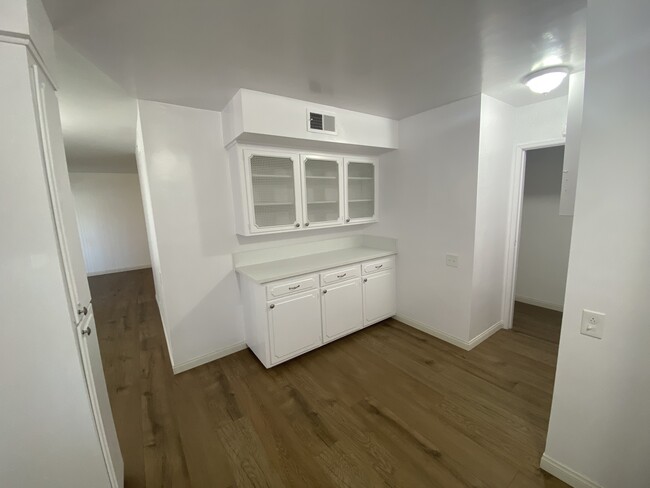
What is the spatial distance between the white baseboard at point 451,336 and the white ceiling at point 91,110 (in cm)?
358

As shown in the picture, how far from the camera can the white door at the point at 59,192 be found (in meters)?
0.98

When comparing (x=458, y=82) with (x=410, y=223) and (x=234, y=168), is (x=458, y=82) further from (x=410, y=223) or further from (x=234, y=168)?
(x=234, y=168)

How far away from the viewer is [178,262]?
2398mm

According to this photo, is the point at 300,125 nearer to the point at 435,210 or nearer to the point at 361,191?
the point at 361,191

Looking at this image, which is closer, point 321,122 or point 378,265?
point 321,122

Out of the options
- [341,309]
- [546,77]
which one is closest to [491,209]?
[546,77]

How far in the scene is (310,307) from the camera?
2.56m

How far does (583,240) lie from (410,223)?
180 centimetres

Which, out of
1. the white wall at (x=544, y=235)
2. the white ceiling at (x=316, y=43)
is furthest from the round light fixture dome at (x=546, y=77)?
the white wall at (x=544, y=235)

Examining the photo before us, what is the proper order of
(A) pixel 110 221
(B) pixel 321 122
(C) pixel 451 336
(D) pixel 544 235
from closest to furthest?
1. (B) pixel 321 122
2. (C) pixel 451 336
3. (D) pixel 544 235
4. (A) pixel 110 221

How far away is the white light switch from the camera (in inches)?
48.8

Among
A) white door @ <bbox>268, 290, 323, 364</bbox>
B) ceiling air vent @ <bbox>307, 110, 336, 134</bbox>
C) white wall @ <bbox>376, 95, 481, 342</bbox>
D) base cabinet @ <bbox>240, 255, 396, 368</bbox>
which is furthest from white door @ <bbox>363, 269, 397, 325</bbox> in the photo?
→ ceiling air vent @ <bbox>307, 110, 336, 134</bbox>

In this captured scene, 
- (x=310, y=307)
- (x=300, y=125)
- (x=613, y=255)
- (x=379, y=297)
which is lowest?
(x=379, y=297)

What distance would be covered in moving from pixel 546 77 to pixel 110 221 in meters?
7.95
